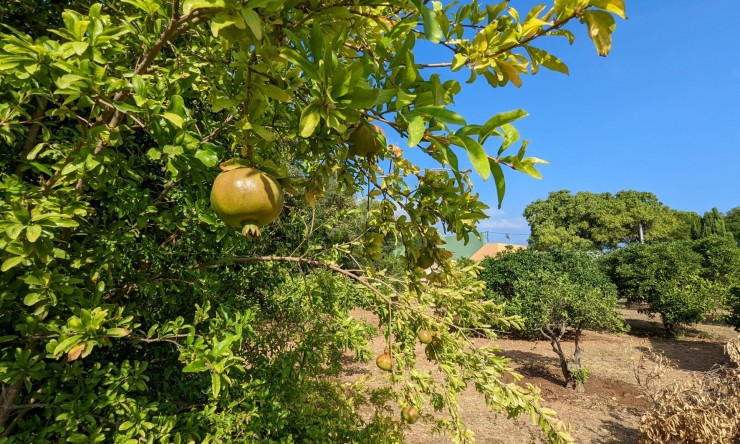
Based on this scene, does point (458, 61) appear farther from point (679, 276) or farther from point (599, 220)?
point (599, 220)

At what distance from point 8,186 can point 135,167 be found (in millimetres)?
545

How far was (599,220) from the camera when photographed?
26969mm

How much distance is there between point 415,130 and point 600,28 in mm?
492

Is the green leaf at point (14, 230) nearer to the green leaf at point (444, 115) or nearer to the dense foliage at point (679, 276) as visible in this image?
the green leaf at point (444, 115)

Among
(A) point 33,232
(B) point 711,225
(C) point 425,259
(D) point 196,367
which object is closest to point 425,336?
(C) point 425,259

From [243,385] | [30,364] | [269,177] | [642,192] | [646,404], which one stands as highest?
[642,192]

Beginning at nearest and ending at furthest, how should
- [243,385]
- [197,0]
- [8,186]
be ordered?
[197,0]
[8,186]
[243,385]

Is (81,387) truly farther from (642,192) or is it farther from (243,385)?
(642,192)

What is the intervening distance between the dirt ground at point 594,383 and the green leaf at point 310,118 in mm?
2289

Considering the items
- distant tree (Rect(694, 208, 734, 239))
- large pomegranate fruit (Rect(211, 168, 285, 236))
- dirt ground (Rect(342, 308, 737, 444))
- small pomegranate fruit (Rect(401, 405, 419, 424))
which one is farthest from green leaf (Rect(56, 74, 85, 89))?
distant tree (Rect(694, 208, 734, 239))

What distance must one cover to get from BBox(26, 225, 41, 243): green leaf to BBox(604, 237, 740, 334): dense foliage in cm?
1512

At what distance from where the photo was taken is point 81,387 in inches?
70.2

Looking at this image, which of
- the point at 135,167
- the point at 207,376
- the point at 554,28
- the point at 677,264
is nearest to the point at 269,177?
the point at 554,28

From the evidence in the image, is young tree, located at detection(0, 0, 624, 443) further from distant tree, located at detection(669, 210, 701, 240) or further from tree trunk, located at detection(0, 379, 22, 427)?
distant tree, located at detection(669, 210, 701, 240)
